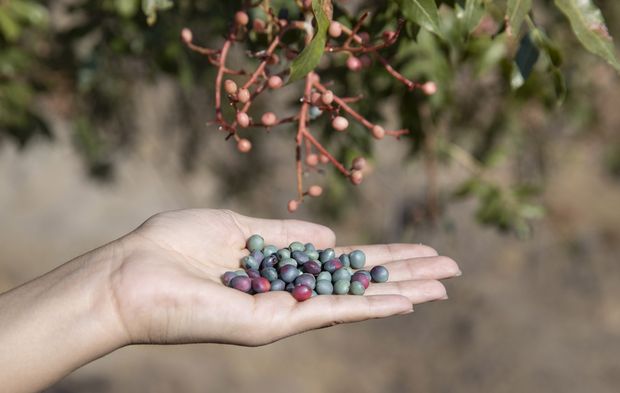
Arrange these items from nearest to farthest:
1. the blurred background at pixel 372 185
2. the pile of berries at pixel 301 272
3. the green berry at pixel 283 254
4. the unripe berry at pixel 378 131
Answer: the unripe berry at pixel 378 131
the pile of berries at pixel 301 272
the green berry at pixel 283 254
the blurred background at pixel 372 185

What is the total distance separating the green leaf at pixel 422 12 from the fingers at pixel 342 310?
725 millimetres

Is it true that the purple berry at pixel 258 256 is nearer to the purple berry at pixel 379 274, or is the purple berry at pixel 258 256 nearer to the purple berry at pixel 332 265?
the purple berry at pixel 332 265

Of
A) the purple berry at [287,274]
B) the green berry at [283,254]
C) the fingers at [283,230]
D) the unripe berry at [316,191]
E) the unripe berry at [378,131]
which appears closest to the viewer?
the unripe berry at [378,131]

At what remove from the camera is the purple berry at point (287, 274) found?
231 centimetres

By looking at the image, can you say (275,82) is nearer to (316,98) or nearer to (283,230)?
(316,98)

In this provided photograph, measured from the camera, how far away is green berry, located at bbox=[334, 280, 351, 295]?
7.48ft

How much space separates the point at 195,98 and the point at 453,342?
2.52 meters

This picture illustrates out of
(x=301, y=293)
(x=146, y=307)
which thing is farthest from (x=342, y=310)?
(x=146, y=307)

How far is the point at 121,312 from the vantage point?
2068 mm

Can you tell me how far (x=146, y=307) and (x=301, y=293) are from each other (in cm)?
41

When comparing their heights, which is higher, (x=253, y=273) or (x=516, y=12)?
(x=516, y=12)

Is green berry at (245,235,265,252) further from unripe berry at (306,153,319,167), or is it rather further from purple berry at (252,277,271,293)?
unripe berry at (306,153,319,167)

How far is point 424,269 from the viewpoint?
2307 millimetres

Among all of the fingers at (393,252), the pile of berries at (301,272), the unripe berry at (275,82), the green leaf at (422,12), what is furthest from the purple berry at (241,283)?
the green leaf at (422,12)
